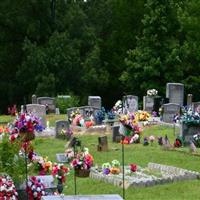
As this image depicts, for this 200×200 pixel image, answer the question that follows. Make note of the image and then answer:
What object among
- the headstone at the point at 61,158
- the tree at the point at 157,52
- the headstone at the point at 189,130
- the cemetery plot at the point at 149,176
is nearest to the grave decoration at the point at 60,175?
the cemetery plot at the point at 149,176

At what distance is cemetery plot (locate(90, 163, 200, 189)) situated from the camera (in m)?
14.0

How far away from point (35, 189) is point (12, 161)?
0.87 metres

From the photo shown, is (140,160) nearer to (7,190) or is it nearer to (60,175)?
(60,175)

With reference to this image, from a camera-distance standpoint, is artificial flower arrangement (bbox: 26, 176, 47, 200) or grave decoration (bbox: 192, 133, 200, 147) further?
grave decoration (bbox: 192, 133, 200, 147)

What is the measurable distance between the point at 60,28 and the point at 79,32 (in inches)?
59.5

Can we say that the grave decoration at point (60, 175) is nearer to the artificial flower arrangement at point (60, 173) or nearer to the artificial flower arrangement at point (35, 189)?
the artificial flower arrangement at point (60, 173)

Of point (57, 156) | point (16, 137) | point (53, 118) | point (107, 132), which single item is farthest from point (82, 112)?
point (16, 137)

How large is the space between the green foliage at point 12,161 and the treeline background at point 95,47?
28.3 m

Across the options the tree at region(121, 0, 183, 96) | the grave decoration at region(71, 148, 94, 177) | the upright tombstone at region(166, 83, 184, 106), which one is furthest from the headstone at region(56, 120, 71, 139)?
the tree at region(121, 0, 183, 96)

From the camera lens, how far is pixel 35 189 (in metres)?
11.1

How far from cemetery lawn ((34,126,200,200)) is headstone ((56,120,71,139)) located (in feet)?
1.20

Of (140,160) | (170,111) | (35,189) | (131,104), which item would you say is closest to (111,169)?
(140,160)

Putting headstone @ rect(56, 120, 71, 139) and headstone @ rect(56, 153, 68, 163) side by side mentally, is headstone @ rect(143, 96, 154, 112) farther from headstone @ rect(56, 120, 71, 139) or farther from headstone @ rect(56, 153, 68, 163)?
headstone @ rect(56, 153, 68, 163)

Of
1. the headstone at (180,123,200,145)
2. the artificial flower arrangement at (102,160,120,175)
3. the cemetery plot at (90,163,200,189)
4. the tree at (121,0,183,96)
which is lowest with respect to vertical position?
the cemetery plot at (90,163,200,189)
